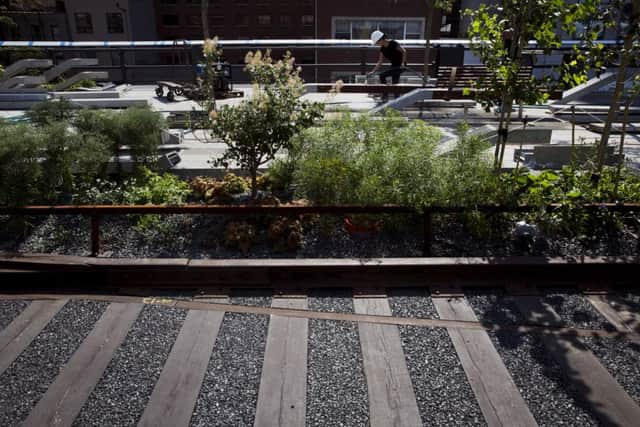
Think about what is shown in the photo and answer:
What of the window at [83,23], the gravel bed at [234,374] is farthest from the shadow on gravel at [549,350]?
the window at [83,23]

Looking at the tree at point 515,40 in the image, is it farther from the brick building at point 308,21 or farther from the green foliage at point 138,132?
the brick building at point 308,21

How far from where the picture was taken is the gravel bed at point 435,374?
3338mm

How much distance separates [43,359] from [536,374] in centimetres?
385

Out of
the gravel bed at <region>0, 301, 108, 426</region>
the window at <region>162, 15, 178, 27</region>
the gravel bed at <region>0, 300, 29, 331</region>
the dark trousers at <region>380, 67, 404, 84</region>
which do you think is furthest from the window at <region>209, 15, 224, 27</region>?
the gravel bed at <region>0, 301, 108, 426</region>

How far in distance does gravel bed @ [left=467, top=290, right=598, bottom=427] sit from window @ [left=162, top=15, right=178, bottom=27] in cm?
4155

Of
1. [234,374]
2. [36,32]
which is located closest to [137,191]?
[234,374]

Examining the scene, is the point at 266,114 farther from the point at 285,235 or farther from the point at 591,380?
the point at 591,380

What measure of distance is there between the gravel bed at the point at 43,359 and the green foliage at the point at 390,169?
2816mm

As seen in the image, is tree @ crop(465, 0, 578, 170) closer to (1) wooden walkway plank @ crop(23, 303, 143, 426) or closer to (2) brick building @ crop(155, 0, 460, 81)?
(1) wooden walkway plank @ crop(23, 303, 143, 426)

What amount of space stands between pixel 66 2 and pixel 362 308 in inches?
1724

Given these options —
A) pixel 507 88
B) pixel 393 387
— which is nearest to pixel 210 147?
pixel 507 88

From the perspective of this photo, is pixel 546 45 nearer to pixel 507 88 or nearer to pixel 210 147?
pixel 507 88

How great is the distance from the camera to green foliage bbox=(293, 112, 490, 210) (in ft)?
18.9

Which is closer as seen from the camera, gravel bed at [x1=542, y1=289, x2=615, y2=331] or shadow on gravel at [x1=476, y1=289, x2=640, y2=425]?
shadow on gravel at [x1=476, y1=289, x2=640, y2=425]
